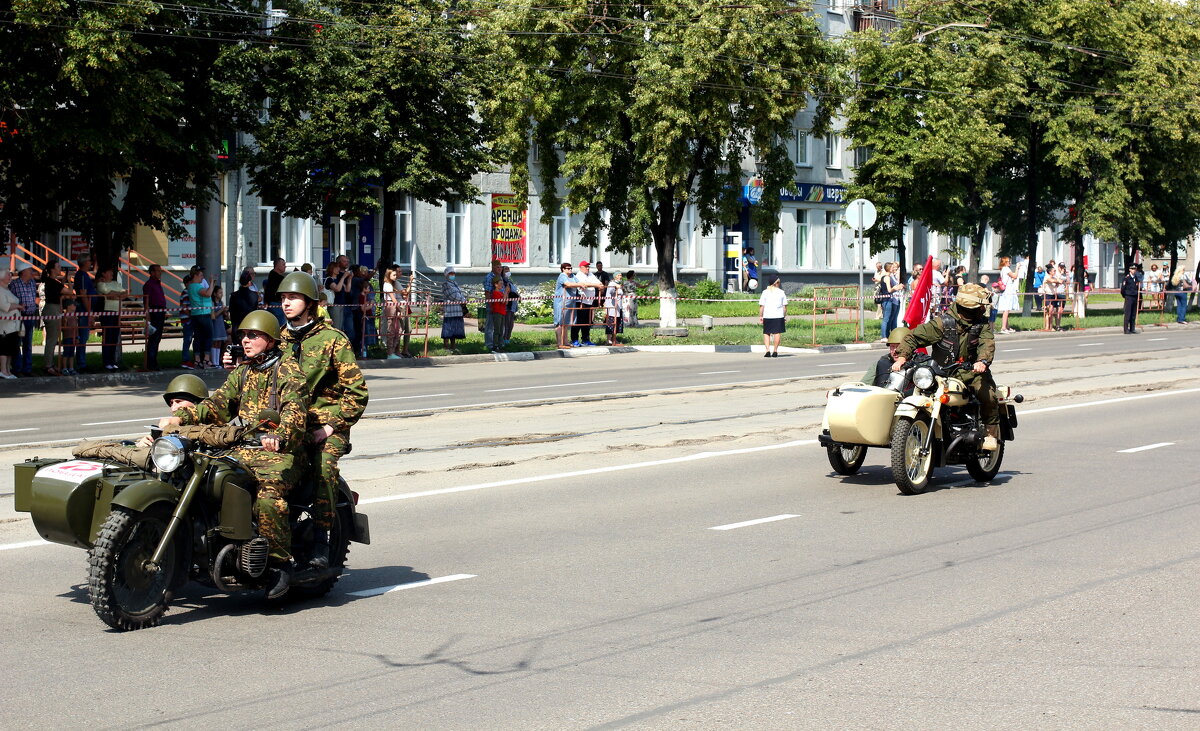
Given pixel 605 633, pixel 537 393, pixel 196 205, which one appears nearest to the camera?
pixel 605 633

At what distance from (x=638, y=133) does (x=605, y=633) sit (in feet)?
93.5

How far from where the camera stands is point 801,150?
2240 inches

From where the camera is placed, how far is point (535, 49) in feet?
114

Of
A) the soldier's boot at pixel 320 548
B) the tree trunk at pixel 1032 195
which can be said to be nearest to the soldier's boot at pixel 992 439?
the soldier's boot at pixel 320 548

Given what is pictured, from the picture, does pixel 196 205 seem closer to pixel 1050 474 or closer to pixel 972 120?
pixel 1050 474

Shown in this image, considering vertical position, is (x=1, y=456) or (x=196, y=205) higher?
(x=196, y=205)

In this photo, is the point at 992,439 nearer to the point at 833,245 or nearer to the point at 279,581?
the point at 279,581

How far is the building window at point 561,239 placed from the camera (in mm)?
47312

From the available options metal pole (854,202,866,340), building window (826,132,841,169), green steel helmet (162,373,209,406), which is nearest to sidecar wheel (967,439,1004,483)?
green steel helmet (162,373,209,406)

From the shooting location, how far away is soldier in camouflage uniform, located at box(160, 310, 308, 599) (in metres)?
7.09

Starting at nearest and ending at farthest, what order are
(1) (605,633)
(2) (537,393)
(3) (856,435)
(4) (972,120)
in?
(1) (605,633), (3) (856,435), (2) (537,393), (4) (972,120)

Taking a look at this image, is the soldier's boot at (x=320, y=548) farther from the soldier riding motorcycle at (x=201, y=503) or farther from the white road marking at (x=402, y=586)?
the white road marking at (x=402, y=586)

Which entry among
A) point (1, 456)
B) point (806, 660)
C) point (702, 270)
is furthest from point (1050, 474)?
point (702, 270)

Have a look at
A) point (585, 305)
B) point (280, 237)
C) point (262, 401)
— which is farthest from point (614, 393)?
point (280, 237)
